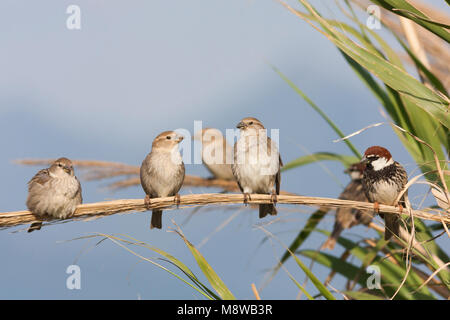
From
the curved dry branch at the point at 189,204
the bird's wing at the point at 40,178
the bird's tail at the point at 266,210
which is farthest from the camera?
the bird's tail at the point at 266,210

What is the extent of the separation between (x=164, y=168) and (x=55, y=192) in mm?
1002

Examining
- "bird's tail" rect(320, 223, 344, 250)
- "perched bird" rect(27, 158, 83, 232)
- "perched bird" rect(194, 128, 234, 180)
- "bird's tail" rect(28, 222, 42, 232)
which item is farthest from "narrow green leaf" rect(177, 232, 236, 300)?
"perched bird" rect(194, 128, 234, 180)

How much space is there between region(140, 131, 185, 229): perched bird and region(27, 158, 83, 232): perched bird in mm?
700

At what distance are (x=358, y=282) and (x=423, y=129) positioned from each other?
1.96m

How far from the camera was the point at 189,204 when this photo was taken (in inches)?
124

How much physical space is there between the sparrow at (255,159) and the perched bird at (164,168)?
1.56 ft

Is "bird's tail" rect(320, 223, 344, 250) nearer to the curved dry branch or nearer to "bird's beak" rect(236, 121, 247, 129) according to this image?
"bird's beak" rect(236, 121, 247, 129)

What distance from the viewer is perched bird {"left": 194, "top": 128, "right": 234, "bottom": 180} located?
880 cm

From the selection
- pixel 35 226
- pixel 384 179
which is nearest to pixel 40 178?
pixel 35 226

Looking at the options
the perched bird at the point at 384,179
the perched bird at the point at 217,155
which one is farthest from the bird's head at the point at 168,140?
the perched bird at the point at 217,155

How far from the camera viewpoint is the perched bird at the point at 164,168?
179 inches

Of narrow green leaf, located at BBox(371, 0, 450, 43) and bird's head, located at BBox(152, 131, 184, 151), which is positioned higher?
narrow green leaf, located at BBox(371, 0, 450, 43)

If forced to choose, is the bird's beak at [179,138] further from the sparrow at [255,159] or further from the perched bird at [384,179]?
the perched bird at [384,179]
